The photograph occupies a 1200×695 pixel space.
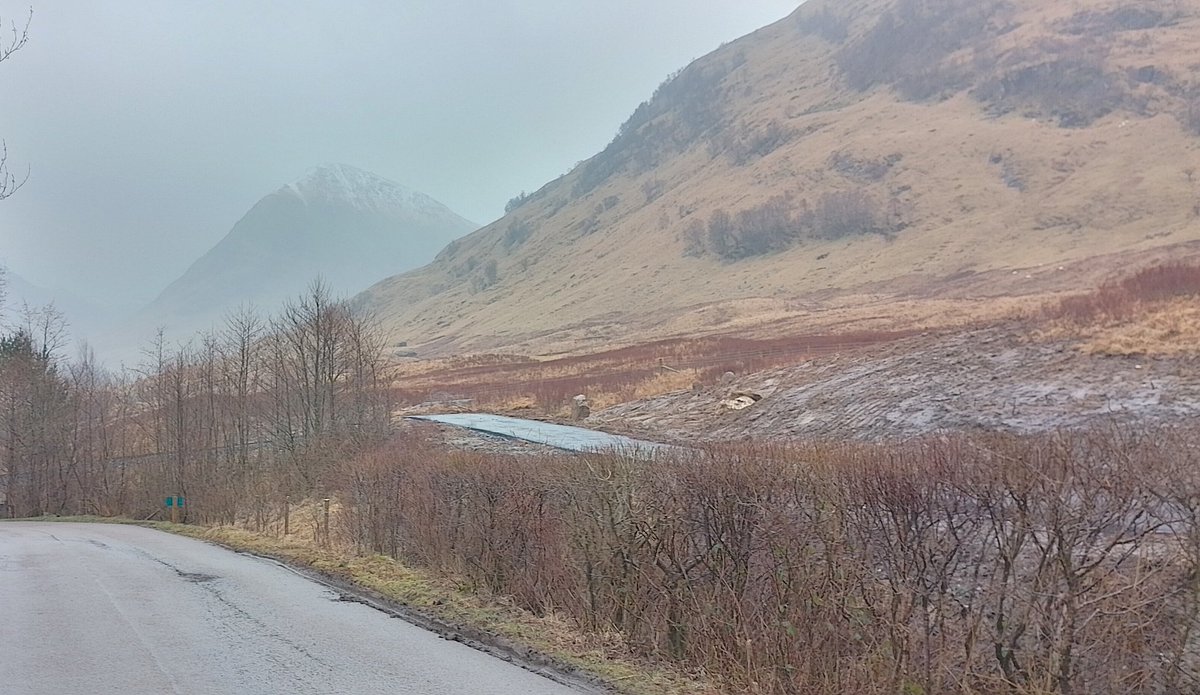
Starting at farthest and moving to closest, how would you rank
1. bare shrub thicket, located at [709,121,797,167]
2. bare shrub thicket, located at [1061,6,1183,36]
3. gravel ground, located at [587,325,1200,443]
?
bare shrub thicket, located at [709,121,797,167] → bare shrub thicket, located at [1061,6,1183,36] → gravel ground, located at [587,325,1200,443]

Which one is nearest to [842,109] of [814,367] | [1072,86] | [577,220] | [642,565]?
[1072,86]

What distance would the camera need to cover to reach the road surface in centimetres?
2078

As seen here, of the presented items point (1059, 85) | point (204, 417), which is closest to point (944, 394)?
point (204, 417)

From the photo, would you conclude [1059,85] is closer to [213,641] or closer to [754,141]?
[754,141]

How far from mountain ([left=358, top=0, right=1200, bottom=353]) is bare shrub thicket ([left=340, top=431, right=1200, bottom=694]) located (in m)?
50.8

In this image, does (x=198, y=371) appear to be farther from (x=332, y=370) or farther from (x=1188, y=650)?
(x=1188, y=650)

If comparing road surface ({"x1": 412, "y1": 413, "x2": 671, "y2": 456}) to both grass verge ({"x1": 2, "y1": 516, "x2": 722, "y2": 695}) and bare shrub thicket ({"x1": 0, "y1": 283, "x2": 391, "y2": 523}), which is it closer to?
bare shrub thicket ({"x1": 0, "y1": 283, "x2": 391, "y2": 523})

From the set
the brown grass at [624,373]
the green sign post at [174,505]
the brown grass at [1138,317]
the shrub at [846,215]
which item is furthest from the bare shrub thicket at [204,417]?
the shrub at [846,215]

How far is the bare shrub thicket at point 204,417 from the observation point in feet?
81.7

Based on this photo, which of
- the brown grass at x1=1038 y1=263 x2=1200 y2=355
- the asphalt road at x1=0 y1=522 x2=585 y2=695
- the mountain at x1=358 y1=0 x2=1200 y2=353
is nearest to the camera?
the asphalt road at x1=0 y1=522 x2=585 y2=695

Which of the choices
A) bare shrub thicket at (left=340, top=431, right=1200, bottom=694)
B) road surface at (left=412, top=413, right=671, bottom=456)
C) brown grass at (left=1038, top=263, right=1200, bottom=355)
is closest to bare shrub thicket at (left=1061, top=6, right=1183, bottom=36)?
A: brown grass at (left=1038, top=263, right=1200, bottom=355)

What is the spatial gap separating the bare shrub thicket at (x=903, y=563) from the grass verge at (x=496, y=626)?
0.40 meters

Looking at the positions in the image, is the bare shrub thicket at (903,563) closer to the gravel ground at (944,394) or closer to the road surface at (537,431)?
the gravel ground at (944,394)

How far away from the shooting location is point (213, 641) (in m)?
7.95
